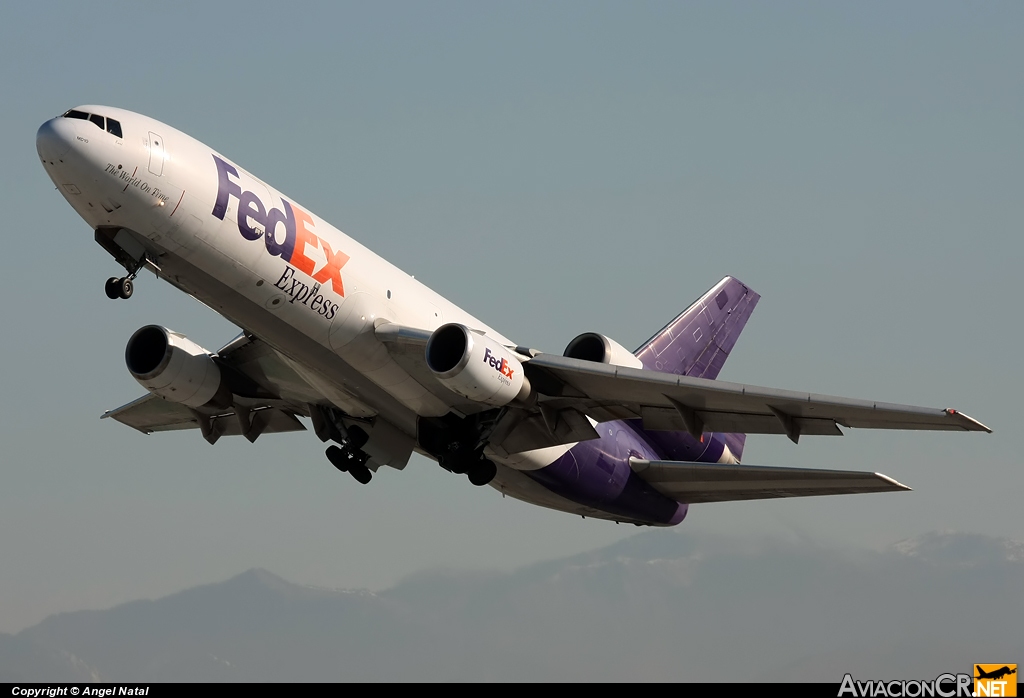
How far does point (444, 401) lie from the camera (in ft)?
92.1

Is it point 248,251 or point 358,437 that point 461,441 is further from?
point 248,251

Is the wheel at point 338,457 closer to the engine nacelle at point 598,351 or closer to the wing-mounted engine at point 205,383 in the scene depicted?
the wing-mounted engine at point 205,383

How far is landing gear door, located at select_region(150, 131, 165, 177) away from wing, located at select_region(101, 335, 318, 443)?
6583 millimetres

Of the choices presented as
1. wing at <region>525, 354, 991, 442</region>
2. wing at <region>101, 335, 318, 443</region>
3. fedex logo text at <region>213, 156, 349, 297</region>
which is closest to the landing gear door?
fedex logo text at <region>213, 156, 349, 297</region>

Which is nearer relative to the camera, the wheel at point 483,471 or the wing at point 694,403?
the wing at point 694,403

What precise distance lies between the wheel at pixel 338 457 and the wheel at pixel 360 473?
0.15m

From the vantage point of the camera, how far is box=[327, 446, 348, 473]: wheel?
99.9 feet

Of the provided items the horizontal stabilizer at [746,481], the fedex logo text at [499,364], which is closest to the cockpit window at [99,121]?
the fedex logo text at [499,364]

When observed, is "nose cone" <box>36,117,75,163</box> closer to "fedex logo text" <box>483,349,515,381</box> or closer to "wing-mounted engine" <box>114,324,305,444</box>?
"wing-mounted engine" <box>114,324,305,444</box>

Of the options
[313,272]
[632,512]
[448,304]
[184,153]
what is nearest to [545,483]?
[632,512]

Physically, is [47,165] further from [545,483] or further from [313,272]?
[545,483]

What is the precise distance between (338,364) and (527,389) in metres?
3.90

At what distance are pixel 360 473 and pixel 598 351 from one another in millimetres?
6188

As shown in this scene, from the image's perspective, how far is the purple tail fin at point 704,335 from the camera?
34.5m
